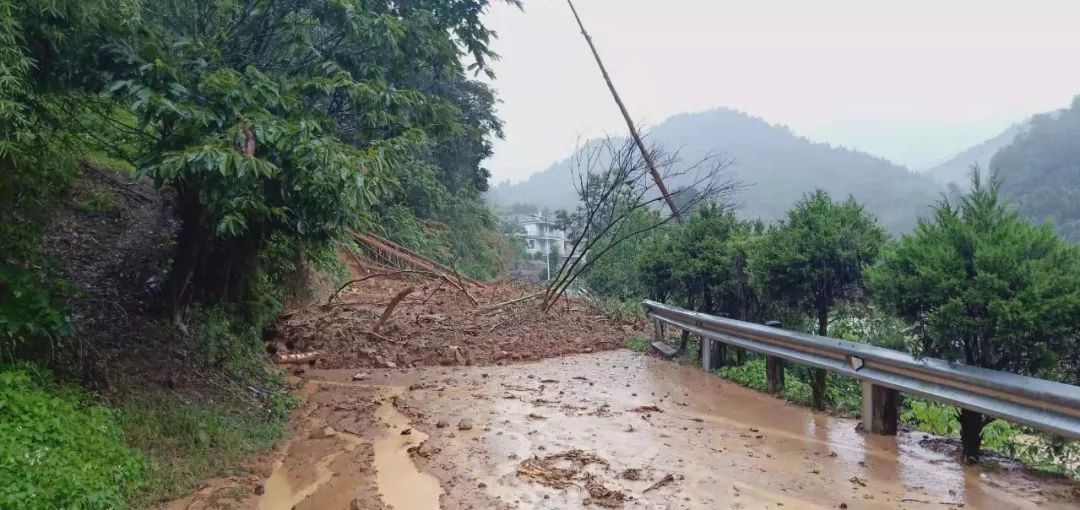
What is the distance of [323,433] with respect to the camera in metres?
5.80

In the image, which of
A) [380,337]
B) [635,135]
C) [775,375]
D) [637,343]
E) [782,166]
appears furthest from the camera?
[782,166]

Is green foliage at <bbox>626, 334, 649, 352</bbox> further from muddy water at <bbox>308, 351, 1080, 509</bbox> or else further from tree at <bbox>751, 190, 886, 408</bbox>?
tree at <bbox>751, 190, 886, 408</bbox>

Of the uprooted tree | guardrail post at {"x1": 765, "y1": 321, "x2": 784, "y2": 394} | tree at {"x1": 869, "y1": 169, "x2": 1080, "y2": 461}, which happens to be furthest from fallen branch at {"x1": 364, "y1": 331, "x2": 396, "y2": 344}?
tree at {"x1": 869, "y1": 169, "x2": 1080, "y2": 461}

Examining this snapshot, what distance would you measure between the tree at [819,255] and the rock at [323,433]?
4538 mm

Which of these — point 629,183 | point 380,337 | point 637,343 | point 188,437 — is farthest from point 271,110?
point 629,183

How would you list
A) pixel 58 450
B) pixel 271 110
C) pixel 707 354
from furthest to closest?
pixel 707 354 < pixel 271 110 < pixel 58 450

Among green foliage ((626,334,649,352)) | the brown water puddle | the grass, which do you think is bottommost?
green foliage ((626,334,649,352))

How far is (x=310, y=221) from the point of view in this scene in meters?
6.35

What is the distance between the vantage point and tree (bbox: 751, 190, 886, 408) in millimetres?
6250

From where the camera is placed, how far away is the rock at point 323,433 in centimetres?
572

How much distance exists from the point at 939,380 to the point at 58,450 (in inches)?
223

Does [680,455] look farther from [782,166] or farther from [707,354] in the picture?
[782,166]

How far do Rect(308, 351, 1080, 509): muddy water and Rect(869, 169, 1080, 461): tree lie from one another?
612 mm

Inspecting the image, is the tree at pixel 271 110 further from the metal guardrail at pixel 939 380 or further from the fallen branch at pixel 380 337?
the metal guardrail at pixel 939 380
